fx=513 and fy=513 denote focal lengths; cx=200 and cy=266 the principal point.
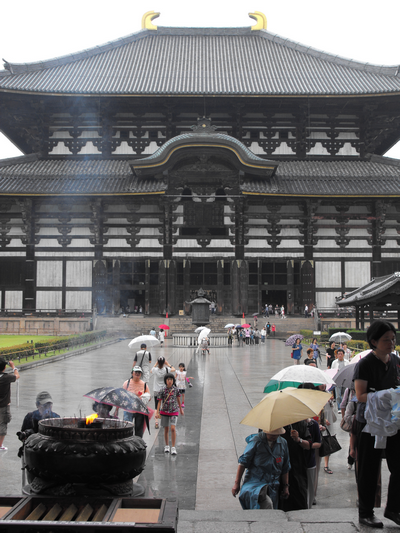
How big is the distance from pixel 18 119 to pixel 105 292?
16.0m

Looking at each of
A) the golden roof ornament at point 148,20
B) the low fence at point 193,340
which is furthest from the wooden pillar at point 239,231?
the golden roof ornament at point 148,20

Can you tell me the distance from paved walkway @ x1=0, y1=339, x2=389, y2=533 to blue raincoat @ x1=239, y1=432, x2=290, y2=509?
0.63 feet

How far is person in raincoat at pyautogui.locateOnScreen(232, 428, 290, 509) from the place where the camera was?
5523 mm

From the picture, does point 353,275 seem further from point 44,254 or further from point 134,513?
point 134,513

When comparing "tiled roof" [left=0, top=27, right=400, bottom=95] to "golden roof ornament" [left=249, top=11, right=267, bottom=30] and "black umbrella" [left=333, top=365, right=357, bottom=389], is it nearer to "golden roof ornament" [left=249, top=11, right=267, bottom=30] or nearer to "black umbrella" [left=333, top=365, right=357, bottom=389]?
"golden roof ornament" [left=249, top=11, right=267, bottom=30]

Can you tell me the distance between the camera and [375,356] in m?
5.34

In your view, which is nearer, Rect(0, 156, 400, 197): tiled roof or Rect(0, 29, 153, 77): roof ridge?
Rect(0, 156, 400, 197): tiled roof

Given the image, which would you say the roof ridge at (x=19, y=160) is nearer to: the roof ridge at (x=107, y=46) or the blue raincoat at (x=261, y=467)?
the roof ridge at (x=107, y=46)

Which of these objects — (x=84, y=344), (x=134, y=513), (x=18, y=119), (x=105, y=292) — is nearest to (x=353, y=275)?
(x=105, y=292)

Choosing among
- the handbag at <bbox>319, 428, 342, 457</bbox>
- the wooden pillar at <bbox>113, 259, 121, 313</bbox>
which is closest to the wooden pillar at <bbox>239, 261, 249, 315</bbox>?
the wooden pillar at <bbox>113, 259, 121, 313</bbox>

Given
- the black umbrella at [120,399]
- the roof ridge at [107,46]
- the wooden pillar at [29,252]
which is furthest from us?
the roof ridge at [107,46]

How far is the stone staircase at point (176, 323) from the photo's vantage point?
35.8 meters

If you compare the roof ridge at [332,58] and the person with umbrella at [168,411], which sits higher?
the roof ridge at [332,58]

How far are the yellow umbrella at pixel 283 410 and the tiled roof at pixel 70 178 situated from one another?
106ft
